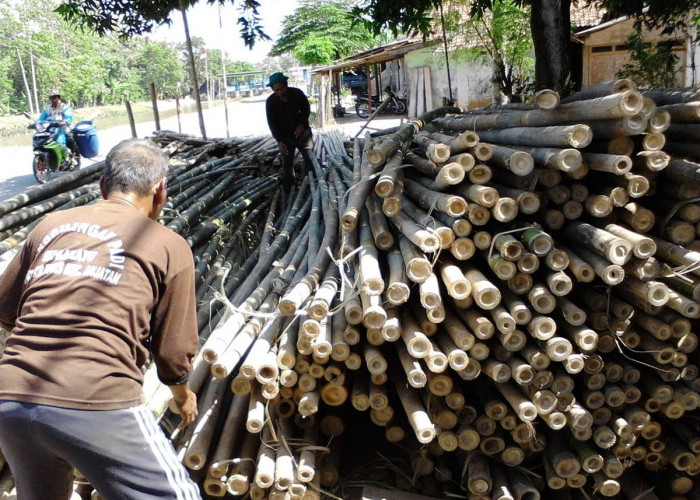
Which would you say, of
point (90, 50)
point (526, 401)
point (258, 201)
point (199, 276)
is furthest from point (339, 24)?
point (526, 401)

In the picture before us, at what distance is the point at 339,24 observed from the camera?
32.0 m

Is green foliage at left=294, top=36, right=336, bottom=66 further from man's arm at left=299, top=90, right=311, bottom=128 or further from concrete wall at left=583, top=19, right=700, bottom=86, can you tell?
man's arm at left=299, top=90, right=311, bottom=128

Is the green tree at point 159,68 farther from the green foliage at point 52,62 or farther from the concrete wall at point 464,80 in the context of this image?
the concrete wall at point 464,80

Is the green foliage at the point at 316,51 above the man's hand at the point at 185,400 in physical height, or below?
above

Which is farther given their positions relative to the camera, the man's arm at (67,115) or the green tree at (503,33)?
the green tree at (503,33)

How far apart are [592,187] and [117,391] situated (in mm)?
2475

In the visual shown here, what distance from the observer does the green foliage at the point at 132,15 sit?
830 cm

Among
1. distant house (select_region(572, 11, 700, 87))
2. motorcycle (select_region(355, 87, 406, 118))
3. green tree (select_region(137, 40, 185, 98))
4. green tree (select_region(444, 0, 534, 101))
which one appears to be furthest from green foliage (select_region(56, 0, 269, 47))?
green tree (select_region(137, 40, 185, 98))

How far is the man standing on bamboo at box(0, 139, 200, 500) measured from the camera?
2004mm

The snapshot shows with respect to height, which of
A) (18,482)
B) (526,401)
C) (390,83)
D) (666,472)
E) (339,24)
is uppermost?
(339,24)

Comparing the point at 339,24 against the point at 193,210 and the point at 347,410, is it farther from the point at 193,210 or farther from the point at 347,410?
the point at 347,410

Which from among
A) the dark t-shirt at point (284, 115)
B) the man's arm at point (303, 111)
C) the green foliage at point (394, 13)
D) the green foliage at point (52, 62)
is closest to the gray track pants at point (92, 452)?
the green foliage at point (394, 13)

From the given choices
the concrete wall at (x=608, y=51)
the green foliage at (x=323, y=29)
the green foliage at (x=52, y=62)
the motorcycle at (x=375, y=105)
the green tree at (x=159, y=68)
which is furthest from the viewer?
the green tree at (x=159, y=68)

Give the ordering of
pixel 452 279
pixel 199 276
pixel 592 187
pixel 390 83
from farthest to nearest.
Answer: pixel 390 83 → pixel 199 276 → pixel 592 187 → pixel 452 279
